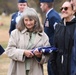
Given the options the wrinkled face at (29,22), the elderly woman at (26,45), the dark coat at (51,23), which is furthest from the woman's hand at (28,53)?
Result: the dark coat at (51,23)

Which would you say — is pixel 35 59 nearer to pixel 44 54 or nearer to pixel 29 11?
pixel 44 54

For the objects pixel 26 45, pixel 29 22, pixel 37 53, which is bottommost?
pixel 37 53

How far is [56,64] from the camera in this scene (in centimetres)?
755

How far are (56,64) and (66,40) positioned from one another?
1.86 ft

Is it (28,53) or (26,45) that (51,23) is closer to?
(26,45)

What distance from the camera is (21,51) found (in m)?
7.29

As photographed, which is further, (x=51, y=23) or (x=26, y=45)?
(x=51, y=23)

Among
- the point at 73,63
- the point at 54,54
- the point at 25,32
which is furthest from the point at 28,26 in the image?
the point at 73,63

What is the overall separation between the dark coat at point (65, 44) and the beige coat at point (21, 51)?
0.77 feet

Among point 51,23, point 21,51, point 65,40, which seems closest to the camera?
point 65,40

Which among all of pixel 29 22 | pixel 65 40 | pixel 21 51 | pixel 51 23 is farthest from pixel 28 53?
pixel 51 23

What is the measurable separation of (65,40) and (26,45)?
638 mm

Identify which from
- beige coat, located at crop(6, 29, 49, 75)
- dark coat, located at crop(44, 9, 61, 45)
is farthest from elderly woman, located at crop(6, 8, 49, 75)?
dark coat, located at crop(44, 9, 61, 45)

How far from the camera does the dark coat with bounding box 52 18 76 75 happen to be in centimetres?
715
